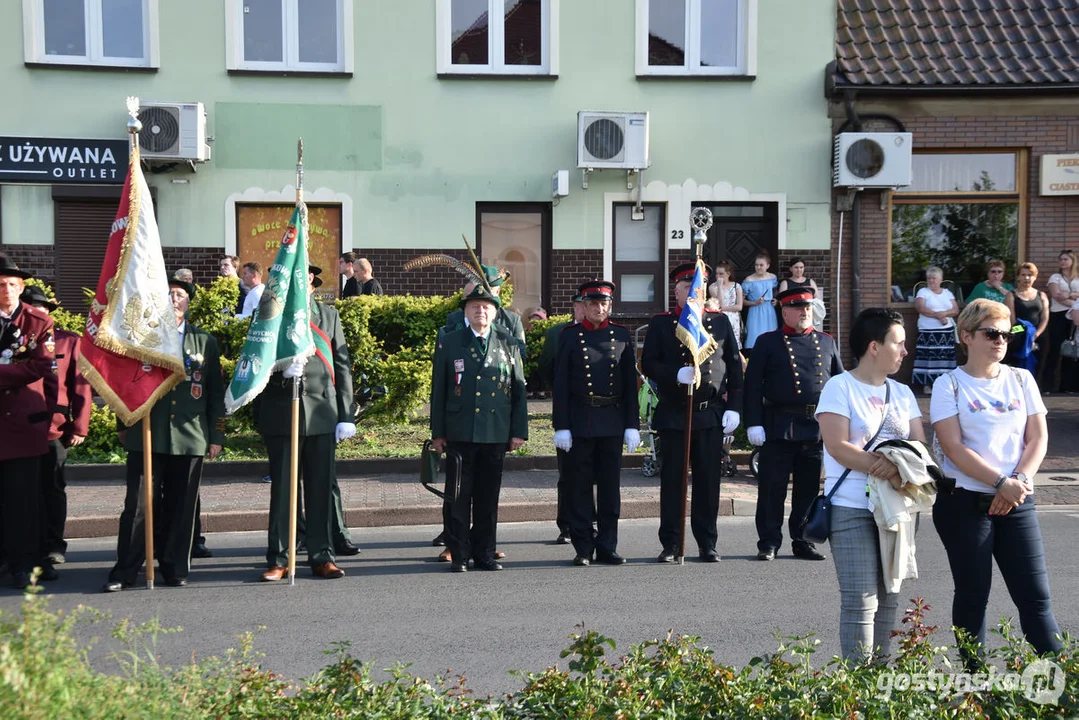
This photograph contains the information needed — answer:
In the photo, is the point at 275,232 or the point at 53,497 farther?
the point at 275,232

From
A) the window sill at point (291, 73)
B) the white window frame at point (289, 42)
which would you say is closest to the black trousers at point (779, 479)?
the window sill at point (291, 73)

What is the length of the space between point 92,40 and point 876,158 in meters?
11.2

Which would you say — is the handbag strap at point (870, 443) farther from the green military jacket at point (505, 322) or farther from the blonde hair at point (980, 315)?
the green military jacket at point (505, 322)

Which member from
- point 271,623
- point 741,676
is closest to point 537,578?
point 271,623

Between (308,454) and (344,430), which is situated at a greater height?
(344,430)

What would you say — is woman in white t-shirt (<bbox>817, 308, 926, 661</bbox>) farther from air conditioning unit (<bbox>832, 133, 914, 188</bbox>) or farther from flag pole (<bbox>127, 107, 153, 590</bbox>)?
air conditioning unit (<bbox>832, 133, 914, 188</bbox>)

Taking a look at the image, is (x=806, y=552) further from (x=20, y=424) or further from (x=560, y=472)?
(x=20, y=424)

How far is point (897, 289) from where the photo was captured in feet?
56.4

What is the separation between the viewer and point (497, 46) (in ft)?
54.6

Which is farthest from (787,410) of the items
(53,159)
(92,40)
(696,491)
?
(92,40)

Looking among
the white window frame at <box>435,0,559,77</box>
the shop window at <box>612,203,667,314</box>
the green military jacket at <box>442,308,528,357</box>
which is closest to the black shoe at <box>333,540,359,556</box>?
the green military jacket at <box>442,308,528,357</box>

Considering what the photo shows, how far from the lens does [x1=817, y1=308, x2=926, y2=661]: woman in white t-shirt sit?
4.98 metres

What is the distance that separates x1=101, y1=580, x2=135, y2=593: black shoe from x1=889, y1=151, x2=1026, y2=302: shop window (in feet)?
41.6

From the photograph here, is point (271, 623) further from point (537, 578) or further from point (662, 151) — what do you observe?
point (662, 151)
